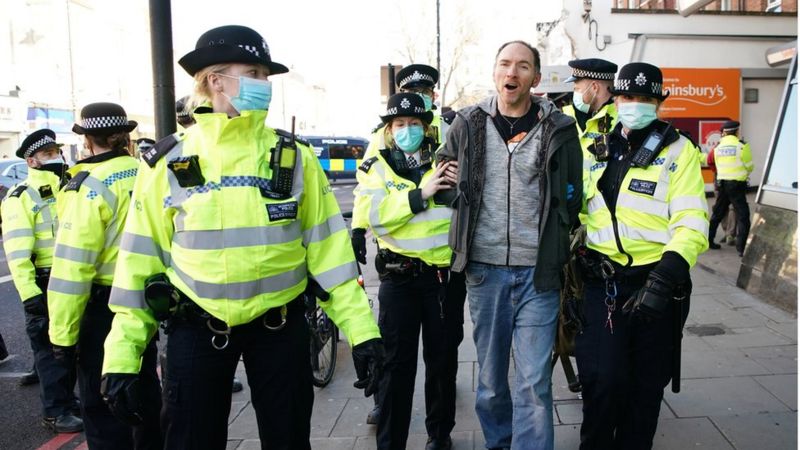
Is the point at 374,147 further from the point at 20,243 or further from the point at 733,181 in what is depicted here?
the point at 733,181

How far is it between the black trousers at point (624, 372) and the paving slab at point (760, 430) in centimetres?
88

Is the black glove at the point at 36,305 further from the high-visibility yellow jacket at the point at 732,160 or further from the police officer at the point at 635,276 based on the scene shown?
the high-visibility yellow jacket at the point at 732,160

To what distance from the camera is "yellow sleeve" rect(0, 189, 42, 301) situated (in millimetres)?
4715

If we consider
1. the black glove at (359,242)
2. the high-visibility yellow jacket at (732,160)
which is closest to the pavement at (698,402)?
the black glove at (359,242)

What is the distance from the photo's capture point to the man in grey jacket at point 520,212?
3.13 meters

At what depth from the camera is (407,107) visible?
3861 mm

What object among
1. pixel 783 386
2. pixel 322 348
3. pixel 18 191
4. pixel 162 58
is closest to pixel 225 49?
pixel 162 58

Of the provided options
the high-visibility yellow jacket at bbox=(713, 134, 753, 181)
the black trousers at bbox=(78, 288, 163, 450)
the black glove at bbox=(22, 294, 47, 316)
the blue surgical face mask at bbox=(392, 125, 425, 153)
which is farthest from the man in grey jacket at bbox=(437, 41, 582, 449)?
the high-visibility yellow jacket at bbox=(713, 134, 753, 181)

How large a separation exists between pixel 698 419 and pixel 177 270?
329cm

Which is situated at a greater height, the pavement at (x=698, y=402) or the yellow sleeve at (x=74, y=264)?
the yellow sleeve at (x=74, y=264)

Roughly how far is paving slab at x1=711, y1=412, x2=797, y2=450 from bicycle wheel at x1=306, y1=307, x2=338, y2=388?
8.89 feet

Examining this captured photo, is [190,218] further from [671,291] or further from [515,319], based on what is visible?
[671,291]

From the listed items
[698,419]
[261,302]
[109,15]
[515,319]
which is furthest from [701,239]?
[109,15]

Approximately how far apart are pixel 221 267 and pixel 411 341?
1558 mm
